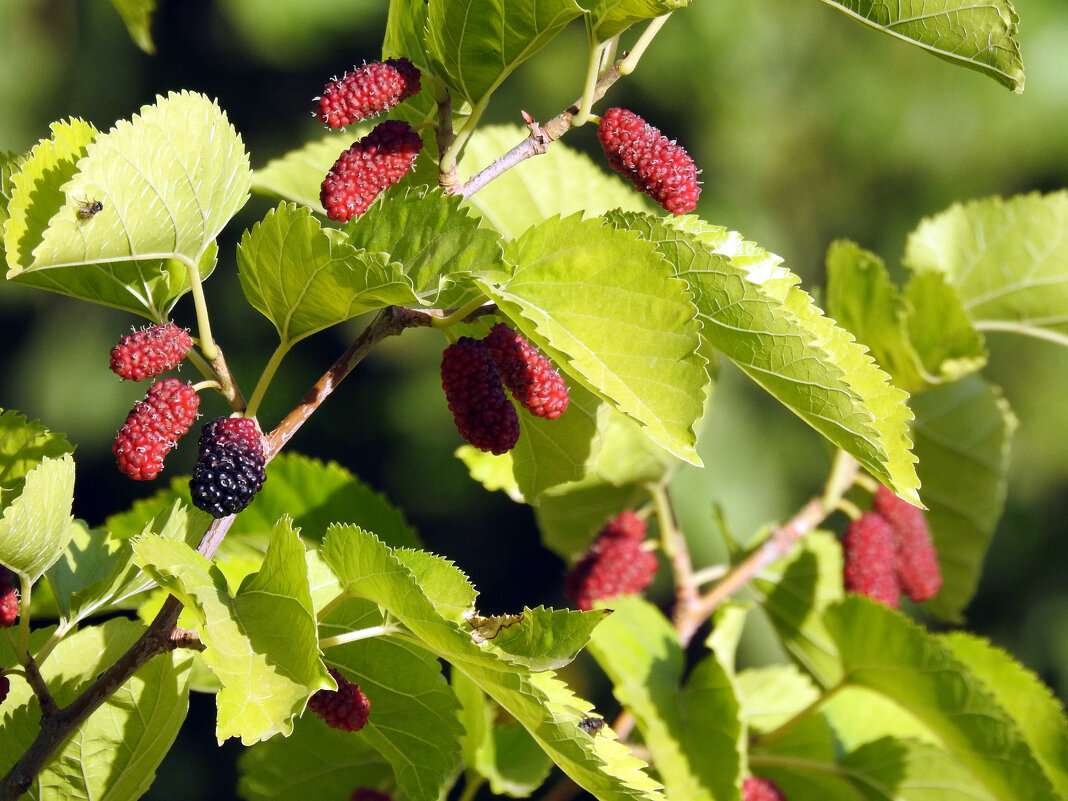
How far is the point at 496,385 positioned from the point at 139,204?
186mm

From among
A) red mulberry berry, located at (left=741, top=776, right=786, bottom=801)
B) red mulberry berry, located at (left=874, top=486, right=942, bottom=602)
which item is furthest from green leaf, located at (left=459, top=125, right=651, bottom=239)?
red mulberry berry, located at (left=741, top=776, right=786, bottom=801)

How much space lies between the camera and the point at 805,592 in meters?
0.94

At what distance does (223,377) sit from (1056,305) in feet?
2.39

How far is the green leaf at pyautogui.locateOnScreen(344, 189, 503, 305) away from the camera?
0.44m

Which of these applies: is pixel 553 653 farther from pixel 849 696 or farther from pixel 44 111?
pixel 44 111

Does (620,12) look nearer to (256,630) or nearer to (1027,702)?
(256,630)

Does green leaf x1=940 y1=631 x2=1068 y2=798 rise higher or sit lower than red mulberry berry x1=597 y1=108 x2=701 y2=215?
lower

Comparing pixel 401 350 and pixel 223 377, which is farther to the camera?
pixel 401 350

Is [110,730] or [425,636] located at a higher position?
[425,636]

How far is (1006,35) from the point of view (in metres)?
0.49

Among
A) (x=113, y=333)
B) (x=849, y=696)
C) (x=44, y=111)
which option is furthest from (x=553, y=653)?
(x=44, y=111)

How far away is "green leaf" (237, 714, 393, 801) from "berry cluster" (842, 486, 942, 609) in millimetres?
427

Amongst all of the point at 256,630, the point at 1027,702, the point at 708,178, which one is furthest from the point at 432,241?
the point at 708,178

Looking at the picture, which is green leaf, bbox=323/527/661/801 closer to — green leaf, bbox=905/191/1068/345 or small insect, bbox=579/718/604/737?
small insect, bbox=579/718/604/737
